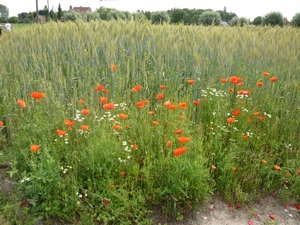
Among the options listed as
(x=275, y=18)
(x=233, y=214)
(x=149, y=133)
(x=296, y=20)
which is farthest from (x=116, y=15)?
(x=275, y=18)

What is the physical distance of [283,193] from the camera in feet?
8.39

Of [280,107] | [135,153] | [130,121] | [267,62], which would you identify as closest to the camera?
[135,153]

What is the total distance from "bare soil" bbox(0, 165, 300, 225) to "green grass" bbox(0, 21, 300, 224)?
0.07 m

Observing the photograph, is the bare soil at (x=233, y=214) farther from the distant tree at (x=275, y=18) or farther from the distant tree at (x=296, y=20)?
the distant tree at (x=275, y=18)

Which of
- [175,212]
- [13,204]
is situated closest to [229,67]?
[175,212]

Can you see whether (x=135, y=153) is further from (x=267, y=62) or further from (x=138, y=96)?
(x=267, y=62)

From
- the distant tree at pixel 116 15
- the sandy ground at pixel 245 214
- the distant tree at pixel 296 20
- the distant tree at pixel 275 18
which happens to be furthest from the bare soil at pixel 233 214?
the distant tree at pixel 275 18

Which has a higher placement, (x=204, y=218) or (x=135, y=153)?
(x=135, y=153)

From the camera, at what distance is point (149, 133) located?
2.52 meters

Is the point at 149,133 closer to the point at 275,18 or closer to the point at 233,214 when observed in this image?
the point at 233,214

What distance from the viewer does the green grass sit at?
2.17 m

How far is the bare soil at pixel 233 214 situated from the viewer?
7.43 ft

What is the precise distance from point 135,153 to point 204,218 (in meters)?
0.70

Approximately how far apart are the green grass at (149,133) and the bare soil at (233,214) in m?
0.07
